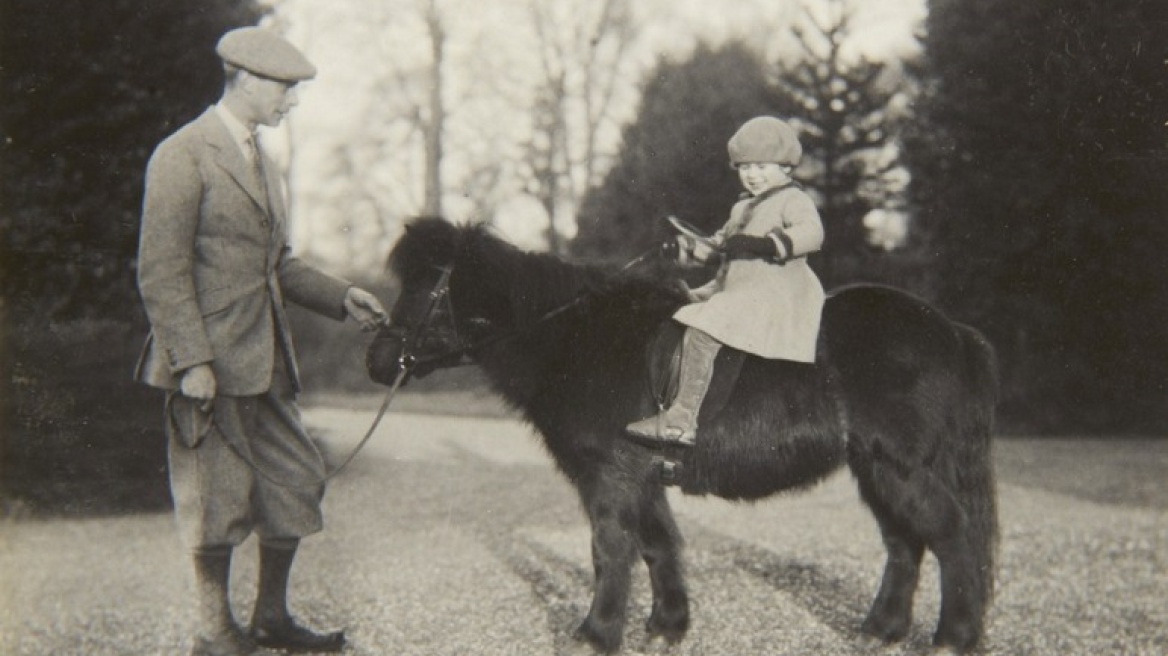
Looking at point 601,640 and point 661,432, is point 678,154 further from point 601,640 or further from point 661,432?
point 601,640

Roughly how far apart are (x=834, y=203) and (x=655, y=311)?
31.9 feet

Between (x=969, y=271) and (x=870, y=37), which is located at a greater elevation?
(x=870, y=37)

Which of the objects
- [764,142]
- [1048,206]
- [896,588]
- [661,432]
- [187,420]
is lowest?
[896,588]

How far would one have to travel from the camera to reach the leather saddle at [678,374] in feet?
16.9

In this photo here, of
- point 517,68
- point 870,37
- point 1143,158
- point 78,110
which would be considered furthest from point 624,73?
point 78,110

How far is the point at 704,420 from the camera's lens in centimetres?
514

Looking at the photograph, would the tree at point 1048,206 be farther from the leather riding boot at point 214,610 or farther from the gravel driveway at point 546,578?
the leather riding boot at point 214,610

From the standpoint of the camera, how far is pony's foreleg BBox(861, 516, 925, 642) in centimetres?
569

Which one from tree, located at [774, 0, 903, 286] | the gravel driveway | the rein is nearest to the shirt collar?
the rein

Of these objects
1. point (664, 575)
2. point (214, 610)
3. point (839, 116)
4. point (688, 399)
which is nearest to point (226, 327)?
point (214, 610)

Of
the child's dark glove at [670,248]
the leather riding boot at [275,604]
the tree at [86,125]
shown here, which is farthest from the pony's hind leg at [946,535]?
the tree at [86,125]

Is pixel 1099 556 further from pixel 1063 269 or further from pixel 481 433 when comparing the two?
pixel 481 433

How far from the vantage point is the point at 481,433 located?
18094 mm

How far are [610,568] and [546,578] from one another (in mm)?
2361
